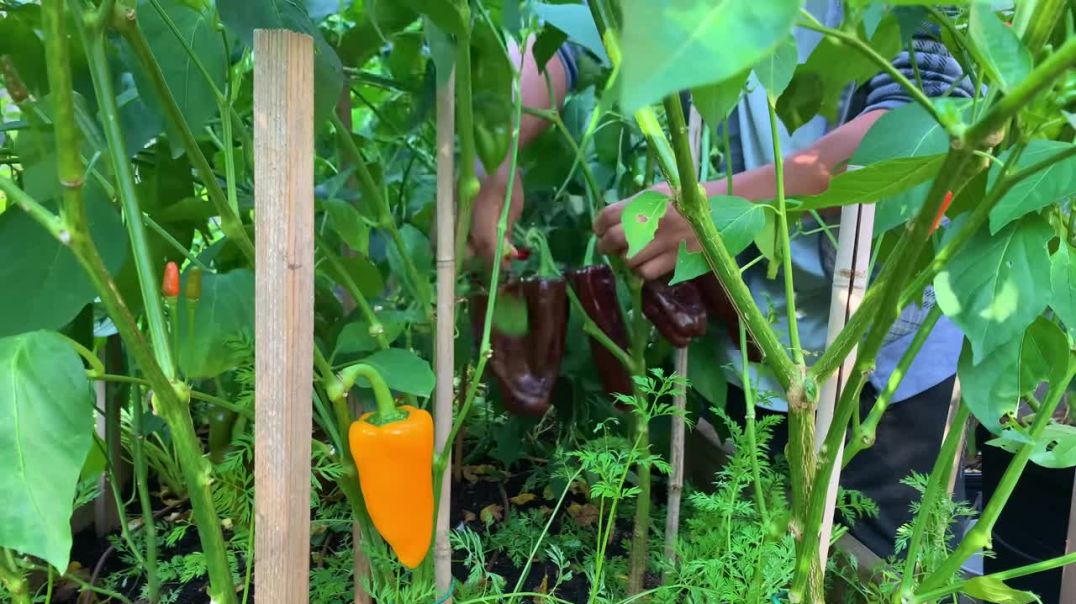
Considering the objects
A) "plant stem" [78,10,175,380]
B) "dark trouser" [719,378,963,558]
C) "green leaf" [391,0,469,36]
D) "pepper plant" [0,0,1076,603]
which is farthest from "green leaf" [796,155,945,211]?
"dark trouser" [719,378,963,558]

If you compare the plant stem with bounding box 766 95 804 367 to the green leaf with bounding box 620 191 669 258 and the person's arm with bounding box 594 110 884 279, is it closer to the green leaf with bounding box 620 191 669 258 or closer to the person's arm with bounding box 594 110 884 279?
the green leaf with bounding box 620 191 669 258

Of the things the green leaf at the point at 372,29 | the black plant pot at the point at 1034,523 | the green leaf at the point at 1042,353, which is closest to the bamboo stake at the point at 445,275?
the green leaf at the point at 372,29

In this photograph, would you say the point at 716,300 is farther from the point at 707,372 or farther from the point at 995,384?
the point at 995,384

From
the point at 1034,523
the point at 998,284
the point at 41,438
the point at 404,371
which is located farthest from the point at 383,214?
the point at 1034,523

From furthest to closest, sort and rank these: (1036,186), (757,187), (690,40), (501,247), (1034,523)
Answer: (1034,523)
(757,187)
(501,247)
(1036,186)
(690,40)

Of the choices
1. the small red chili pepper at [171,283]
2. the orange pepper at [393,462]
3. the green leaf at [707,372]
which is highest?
the small red chili pepper at [171,283]

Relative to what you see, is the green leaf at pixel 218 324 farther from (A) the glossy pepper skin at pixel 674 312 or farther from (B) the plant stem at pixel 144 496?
(A) the glossy pepper skin at pixel 674 312

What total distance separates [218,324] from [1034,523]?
1095 millimetres

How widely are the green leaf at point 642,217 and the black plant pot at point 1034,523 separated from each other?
81 cm

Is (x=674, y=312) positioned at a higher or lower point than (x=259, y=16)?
lower

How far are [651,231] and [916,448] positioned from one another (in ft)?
2.31

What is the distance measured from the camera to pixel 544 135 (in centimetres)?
104

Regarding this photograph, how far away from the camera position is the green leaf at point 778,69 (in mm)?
472

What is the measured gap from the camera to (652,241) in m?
0.81
